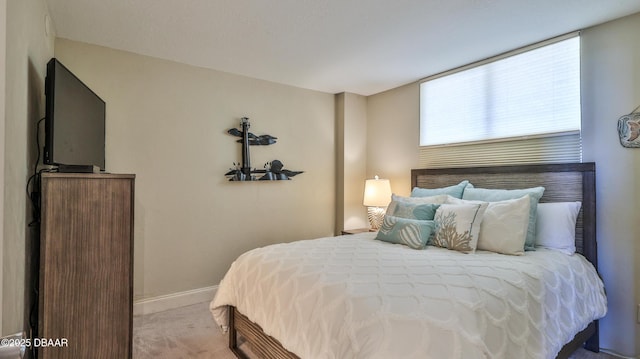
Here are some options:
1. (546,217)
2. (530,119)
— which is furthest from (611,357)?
(530,119)

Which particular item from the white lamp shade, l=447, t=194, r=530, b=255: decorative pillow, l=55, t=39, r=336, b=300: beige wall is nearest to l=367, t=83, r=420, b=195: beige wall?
the white lamp shade

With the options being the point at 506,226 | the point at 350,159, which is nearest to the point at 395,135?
the point at 350,159

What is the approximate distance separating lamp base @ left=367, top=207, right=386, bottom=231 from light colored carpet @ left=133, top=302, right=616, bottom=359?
6.79ft

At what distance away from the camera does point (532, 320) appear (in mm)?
1523

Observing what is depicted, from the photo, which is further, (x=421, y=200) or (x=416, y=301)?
(x=421, y=200)

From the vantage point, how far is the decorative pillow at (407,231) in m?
2.39

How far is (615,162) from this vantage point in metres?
2.30

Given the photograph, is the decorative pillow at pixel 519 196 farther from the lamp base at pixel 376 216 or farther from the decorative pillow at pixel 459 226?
the lamp base at pixel 376 216

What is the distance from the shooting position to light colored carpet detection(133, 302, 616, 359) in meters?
2.25

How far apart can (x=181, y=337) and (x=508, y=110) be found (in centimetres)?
338

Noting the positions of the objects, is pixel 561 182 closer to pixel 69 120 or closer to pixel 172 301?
pixel 69 120

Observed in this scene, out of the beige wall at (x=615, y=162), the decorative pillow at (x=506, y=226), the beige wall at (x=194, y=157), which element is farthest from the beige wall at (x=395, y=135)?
the beige wall at (x=615, y=162)

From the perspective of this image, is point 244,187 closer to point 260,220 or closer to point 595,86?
point 260,220

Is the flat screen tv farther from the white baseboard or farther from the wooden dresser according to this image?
the white baseboard
